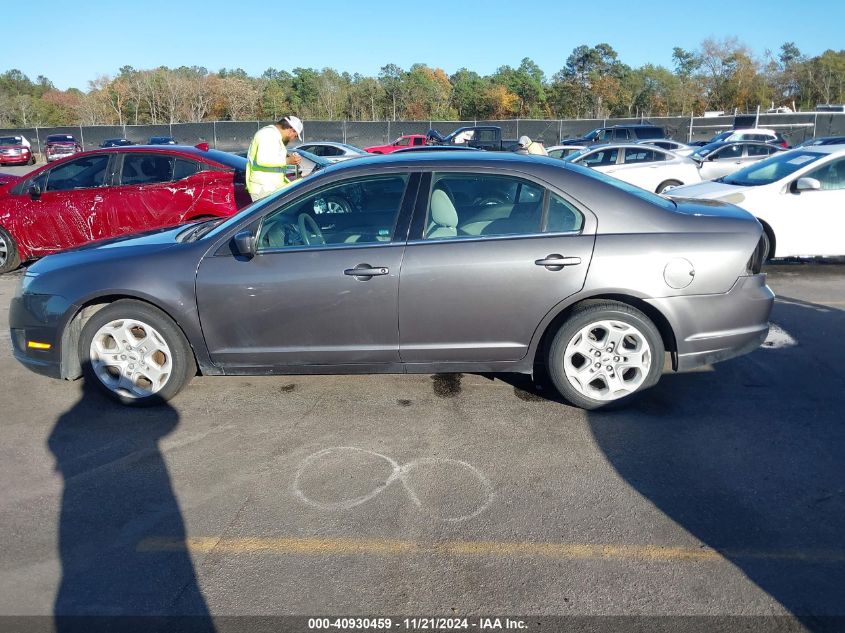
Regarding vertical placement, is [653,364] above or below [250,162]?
below

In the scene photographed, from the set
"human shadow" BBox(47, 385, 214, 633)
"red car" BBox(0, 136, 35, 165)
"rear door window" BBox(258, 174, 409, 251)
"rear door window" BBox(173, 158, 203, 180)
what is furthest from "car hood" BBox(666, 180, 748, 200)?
"red car" BBox(0, 136, 35, 165)

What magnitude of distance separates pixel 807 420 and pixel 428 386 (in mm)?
2470

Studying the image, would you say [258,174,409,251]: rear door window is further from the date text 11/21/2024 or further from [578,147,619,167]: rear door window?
[578,147,619,167]: rear door window

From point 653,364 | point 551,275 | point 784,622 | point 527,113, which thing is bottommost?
point 784,622

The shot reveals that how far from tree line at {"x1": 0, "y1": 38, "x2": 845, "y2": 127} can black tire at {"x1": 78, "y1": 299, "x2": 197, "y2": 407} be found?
203 ft

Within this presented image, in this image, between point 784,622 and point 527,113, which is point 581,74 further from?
point 784,622

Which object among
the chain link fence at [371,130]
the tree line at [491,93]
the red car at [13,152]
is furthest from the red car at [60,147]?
the tree line at [491,93]

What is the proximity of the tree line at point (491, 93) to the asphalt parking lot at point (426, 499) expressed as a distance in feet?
204

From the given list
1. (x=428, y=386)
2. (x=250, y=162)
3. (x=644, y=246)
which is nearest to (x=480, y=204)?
(x=644, y=246)

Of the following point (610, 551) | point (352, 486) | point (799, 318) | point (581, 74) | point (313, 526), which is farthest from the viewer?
point (581, 74)

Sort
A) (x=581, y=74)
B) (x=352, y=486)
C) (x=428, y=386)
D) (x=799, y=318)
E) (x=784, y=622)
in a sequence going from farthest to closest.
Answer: (x=581, y=74)
(x=799, y=318)
(x=428, y=386)
(x=352, y=486)
(x=784, y=622)

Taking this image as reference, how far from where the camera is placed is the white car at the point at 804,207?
8.17 meters

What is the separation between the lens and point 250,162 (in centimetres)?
738

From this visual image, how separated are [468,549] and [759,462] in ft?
6.04
